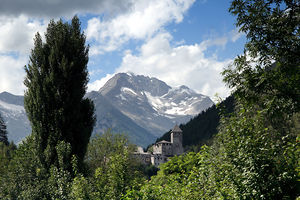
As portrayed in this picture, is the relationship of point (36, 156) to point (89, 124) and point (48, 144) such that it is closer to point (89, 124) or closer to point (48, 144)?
point (48, 144)

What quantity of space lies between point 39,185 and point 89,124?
4627 mm

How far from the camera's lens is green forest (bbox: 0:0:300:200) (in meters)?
6.23

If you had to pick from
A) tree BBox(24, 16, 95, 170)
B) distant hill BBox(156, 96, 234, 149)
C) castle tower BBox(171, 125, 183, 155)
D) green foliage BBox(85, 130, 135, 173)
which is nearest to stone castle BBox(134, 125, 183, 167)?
castle tower BBox(171, 125, 183, 155)

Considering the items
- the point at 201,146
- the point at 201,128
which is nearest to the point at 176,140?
the point at 201,128

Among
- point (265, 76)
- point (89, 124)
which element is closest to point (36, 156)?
point (89, 124)

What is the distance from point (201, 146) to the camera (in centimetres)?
882

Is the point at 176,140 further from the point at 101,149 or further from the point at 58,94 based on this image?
the point at 58,94

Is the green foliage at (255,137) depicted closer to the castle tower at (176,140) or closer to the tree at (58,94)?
the tree at (58,94)

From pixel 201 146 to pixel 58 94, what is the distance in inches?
395

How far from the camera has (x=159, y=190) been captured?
31.3 ft

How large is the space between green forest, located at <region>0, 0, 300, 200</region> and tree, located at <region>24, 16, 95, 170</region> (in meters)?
0.06

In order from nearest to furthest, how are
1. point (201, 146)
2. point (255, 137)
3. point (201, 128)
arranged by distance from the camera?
point (255, 137) → point (201, 146) → point (201, 128)

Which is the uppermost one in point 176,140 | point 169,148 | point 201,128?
point 201,128

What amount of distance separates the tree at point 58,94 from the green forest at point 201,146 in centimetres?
6
